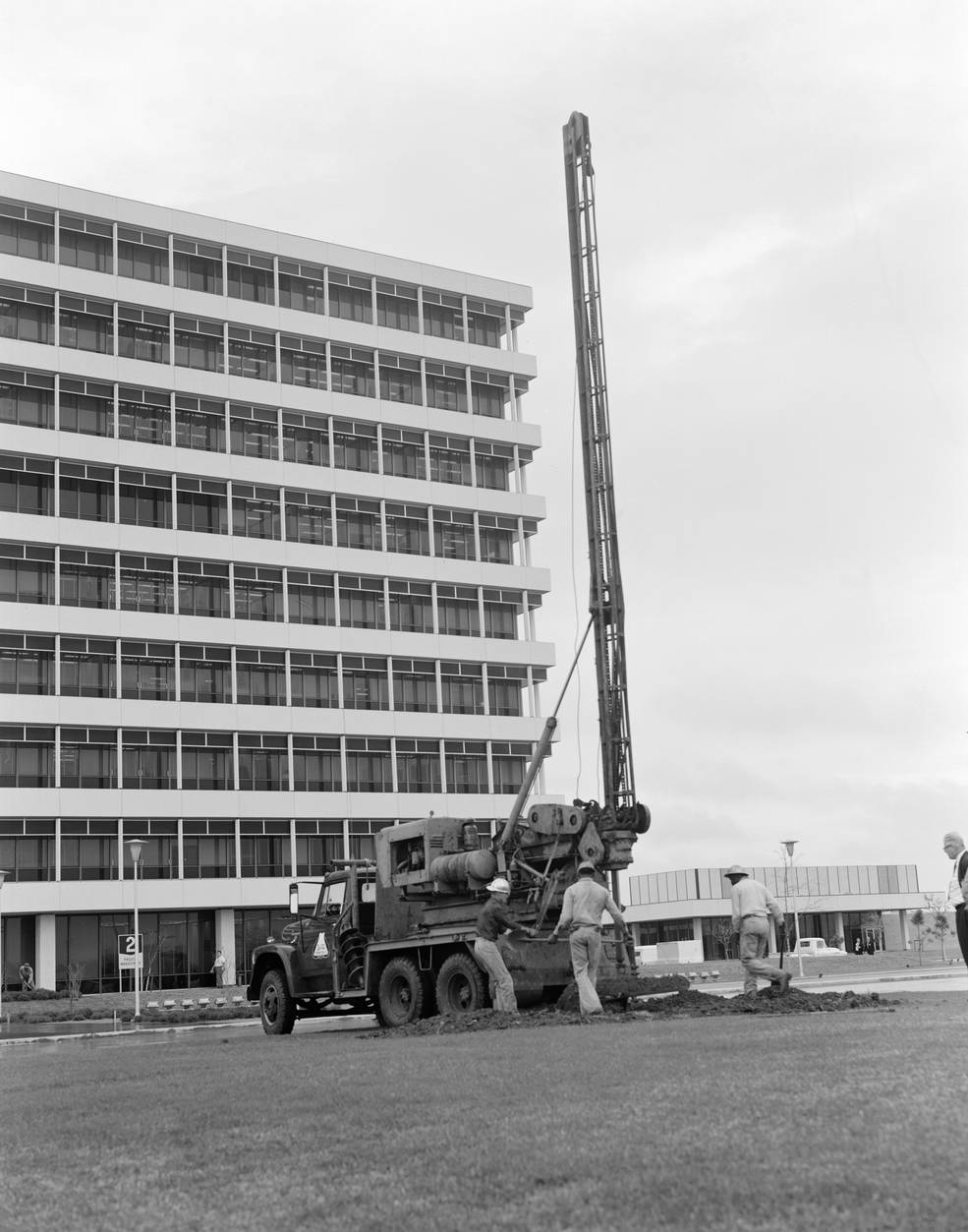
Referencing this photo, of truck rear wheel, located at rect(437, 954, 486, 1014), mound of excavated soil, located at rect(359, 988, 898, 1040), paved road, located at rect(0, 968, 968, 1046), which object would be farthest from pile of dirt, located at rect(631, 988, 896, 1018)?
paved road, located at rect(0, 968, 968, 1046)

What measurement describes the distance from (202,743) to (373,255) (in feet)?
Result: 86.2

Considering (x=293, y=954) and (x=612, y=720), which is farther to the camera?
(x=612, y=720)

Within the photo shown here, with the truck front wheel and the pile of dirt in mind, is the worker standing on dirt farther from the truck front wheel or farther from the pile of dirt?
the truck front wheel

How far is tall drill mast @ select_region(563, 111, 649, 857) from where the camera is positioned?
2619cm

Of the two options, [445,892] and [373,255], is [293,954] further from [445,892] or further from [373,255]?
[373,255]

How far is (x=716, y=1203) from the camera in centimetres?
559

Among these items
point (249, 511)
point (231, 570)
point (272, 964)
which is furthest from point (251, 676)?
point (272, 964)

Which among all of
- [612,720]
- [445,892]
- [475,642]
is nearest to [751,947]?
[445,892]

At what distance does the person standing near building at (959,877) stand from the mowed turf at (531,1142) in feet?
10.8

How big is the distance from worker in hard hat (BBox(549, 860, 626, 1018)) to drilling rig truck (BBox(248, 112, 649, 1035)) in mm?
2151

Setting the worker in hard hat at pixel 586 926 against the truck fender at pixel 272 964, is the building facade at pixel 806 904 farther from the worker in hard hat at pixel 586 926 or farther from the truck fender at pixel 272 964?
the worker in hard hat at pixel 586 926

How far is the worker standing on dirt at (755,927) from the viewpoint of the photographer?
748 inches

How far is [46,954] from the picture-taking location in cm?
6122

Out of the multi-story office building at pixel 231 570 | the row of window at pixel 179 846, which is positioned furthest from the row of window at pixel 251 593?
the row of window at pixel 179 846
